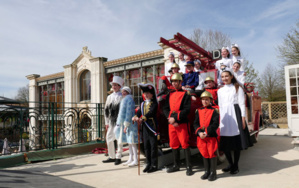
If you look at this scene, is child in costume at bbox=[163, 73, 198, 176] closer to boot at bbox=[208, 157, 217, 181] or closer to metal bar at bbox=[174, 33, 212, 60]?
boot at bbox=[208, 157, 217, 181]

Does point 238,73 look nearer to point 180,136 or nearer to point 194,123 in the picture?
point 194,123

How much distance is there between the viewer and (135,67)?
1388 cm

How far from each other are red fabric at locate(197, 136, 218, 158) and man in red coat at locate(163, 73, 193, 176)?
1.08 ft

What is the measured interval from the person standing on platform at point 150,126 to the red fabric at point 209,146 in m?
0.91

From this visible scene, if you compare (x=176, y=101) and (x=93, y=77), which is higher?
(x=93, y=77)

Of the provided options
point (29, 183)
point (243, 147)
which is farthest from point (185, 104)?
point (29, 183)

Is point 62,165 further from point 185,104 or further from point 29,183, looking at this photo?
point 185,104

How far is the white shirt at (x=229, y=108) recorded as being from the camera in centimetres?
364

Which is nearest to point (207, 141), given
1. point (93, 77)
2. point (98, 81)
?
point (98, 81)

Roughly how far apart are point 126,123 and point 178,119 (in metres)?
1.23

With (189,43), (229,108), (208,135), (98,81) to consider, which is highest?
(98,81)

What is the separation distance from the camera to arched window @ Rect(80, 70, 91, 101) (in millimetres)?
17078

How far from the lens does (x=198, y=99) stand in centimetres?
429

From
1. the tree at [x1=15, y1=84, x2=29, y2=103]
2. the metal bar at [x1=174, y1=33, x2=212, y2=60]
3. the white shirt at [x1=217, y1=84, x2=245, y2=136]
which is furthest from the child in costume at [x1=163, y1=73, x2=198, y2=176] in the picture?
the tree at [x1=15, y1=84, x2=29, y2=103]
